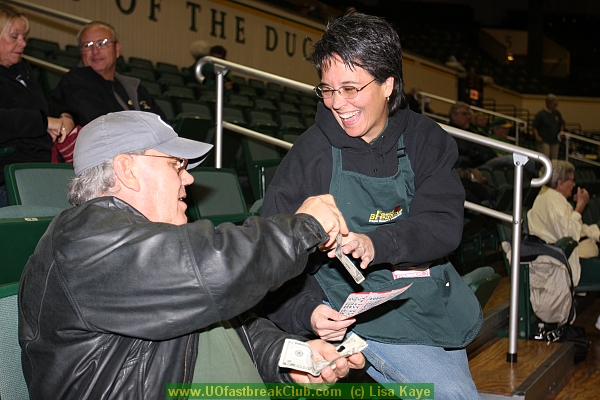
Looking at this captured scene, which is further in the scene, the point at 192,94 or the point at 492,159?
the point at 192,94

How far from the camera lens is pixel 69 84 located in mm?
3602

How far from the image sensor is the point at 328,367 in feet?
4.80

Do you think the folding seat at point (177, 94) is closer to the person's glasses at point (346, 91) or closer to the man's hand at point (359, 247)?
the person's glasses at point (346, 91)

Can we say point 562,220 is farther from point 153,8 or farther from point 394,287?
point 153,8

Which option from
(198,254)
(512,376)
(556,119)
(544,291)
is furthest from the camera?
(556,119)

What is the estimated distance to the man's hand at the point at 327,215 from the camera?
137 cm

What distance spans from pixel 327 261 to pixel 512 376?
1768 millimetres

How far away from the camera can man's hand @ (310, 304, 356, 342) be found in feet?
5.15

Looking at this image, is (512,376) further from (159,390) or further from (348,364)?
(159,390)

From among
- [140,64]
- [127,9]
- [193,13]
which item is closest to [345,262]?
[140,64]

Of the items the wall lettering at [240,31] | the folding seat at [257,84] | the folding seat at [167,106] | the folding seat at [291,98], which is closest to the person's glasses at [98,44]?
the folding seat at [167,106]

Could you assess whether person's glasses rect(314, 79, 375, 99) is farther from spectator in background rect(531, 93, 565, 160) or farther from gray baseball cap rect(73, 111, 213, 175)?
spectator in background rect(531, 93, 565, 160)

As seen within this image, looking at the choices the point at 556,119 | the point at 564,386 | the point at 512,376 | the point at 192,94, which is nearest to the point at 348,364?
the point at 512,376

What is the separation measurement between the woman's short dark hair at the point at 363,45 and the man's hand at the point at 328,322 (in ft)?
2.10
